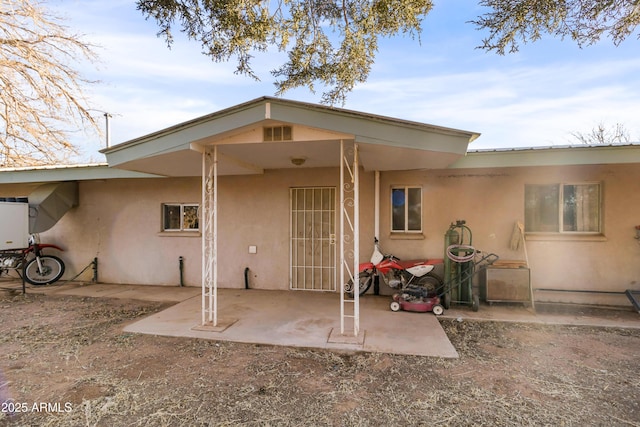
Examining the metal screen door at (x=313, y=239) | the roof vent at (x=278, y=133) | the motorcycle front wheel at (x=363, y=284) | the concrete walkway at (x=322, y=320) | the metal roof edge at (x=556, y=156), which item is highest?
the roof vent at (x=278, y=133)

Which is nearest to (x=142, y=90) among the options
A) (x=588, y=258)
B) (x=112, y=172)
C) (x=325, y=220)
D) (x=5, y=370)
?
(x=112, y=172)

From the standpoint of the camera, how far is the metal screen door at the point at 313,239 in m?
6.91

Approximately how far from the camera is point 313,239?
6.99 meters

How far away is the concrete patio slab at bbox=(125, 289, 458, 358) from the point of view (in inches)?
160

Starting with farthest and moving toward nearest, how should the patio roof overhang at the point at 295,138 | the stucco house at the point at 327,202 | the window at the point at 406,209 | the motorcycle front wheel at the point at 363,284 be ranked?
the window at the point at 406,209
the motorcycle front wheel at the point at 363,284
the stucco house at the point at 327,202
the patio roof overhang at the point at 295,138

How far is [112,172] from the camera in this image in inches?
277

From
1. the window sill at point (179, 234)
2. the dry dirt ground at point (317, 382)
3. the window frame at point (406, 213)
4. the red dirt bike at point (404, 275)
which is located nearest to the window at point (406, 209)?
the window frame at point (406, 213)

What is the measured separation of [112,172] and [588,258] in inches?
371

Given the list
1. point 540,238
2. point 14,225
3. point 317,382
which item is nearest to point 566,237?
point 540,238

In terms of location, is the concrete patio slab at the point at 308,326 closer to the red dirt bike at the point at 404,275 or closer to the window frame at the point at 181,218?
the red dirt bike at the point at 404,275

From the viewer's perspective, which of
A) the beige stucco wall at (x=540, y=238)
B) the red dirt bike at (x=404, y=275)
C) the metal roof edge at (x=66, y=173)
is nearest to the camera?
the red dirt bike at (x=404, y=275)

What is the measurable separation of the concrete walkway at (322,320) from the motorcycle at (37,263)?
272cm

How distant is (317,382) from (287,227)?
413 centimetres

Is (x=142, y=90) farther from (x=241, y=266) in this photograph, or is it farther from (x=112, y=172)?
(x=241, y=266)
